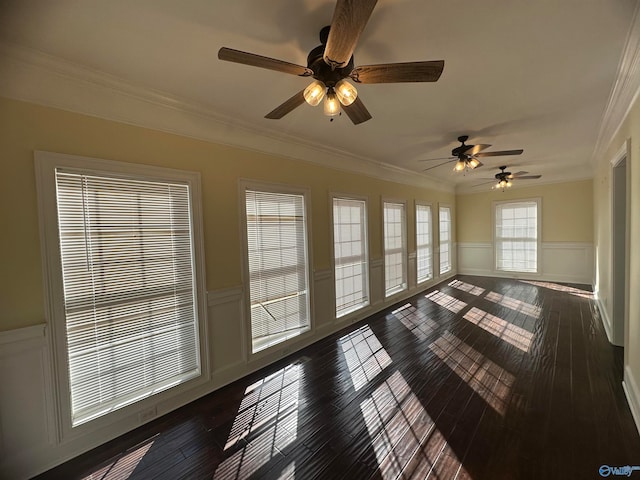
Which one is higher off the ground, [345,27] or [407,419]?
[345,27]

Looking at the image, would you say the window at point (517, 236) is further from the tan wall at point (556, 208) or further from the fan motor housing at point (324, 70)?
the fan motor housing at point (324, 70)

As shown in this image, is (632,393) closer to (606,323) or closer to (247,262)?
(606,323)

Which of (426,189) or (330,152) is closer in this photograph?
(330,152)

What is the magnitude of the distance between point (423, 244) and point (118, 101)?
621 centimetres

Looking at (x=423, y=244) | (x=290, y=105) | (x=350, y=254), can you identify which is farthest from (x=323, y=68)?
(x=423, y=244)

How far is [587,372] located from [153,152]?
4.75m

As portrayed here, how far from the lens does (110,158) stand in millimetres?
2197

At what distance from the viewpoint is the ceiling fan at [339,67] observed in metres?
1.24

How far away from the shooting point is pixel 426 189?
22.3ft

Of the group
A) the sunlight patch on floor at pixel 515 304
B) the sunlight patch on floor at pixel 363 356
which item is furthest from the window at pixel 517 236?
the sunlight patch on floor at pixel 363 356

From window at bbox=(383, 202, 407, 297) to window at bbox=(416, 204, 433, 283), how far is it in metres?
0.72

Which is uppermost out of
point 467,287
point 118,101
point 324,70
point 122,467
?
point 118,101

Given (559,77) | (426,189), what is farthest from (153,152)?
(426,189)

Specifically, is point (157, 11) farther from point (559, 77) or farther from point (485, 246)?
point (485, 246)
